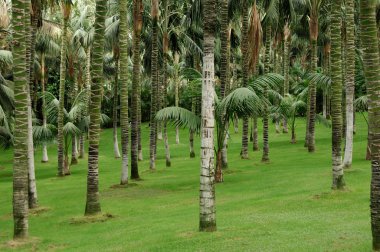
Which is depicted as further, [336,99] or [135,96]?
[135,96]

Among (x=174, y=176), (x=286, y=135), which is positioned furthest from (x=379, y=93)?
(x=286, y=135)

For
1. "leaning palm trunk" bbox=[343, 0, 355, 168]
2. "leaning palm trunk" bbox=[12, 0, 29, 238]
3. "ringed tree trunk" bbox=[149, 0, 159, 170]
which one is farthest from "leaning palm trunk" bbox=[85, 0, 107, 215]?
"ringed tree trunk" bbox=[149, 0, 159, 170]

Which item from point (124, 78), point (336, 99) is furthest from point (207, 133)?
point (124, 78)

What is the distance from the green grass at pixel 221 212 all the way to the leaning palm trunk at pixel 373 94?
1145 millimetres

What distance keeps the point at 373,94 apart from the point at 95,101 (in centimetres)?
1019

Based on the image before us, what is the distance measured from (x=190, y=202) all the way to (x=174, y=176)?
8605mm

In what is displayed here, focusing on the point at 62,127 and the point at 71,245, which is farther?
the point at 62,127

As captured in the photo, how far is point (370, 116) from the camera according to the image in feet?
31.7

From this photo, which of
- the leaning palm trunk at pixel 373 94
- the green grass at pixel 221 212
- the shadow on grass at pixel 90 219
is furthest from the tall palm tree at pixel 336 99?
the shadow on grass at pixel 90 219

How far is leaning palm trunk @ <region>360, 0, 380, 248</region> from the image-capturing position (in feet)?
30.9

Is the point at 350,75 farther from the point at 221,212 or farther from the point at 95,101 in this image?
the point at 95,101

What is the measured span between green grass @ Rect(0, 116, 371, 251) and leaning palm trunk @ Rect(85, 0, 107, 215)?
764mm

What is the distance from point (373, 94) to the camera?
380 inches

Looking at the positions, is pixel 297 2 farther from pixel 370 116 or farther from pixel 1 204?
pixel 370 116
